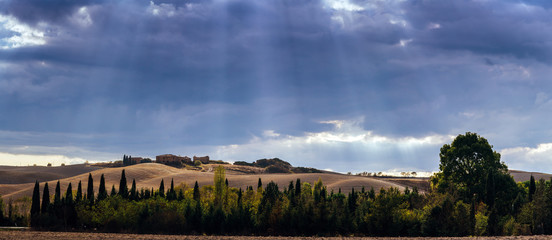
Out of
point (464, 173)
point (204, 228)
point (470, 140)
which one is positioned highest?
point (470, 140)

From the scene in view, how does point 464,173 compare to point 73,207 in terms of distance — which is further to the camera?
point 464,173

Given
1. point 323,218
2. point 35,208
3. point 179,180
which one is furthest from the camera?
point 179,180

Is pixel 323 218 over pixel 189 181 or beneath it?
beneath

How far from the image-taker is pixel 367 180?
161000 millimetres

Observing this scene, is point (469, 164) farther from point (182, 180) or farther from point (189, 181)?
point (182, 180)

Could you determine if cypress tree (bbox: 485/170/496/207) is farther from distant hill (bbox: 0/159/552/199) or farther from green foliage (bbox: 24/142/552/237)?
distant hill (bbox: 0/159/552/199)

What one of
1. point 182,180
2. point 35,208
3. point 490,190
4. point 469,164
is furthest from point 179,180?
point 490,190

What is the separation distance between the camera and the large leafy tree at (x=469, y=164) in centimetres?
7500

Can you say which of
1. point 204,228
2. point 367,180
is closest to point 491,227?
point 204,228

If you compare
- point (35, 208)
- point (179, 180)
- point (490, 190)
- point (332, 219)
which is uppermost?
point (490, 190)

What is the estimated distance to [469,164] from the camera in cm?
7631

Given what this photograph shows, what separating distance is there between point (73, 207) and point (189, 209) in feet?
71.5

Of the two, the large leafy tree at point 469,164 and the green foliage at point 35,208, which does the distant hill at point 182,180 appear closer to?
the green foliage at point 35,208

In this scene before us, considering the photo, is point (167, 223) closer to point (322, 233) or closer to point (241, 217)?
point (241, 217)
